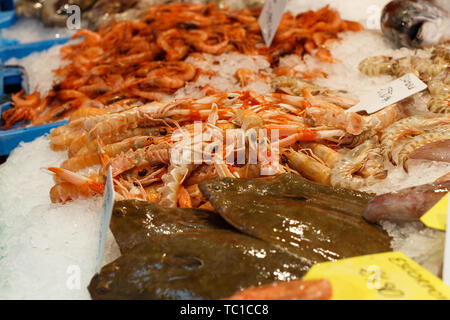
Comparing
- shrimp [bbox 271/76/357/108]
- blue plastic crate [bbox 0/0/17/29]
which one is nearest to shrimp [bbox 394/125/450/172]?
shrimp [bbox 271/76/357/108]

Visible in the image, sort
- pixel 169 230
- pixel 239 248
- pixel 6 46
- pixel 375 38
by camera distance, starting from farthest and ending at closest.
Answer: pixel 6 46
pixel 375 38
pixel 169 230
pixel 239 248

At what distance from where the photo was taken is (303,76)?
3.79 m

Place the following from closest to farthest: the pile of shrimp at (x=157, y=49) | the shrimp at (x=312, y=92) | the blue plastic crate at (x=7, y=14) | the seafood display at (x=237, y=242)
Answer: the seafood display at (x=237, y=242)
the shrimp at (x=312, y=92)
the pile of shrimp at (x=157, y=49)
the blue plastic crate at (x=7, y=14)

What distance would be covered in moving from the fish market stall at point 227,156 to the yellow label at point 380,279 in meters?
0.02

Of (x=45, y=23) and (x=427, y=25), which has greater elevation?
(x=427, y=25)

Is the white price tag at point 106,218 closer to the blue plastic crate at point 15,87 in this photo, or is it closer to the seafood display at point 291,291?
the seafood display at point 291,291

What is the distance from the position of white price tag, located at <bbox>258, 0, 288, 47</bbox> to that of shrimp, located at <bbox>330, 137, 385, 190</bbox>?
6.14 feet

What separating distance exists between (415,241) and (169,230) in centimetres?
98

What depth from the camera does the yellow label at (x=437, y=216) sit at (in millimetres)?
1454

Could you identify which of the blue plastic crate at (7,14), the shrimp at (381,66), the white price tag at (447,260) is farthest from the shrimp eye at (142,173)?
the blue plastic crate at (7,14)

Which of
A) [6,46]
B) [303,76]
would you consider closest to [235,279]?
[303,76]

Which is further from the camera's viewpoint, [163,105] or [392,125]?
[163,105]

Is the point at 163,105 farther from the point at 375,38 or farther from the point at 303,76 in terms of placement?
the point at 375,38

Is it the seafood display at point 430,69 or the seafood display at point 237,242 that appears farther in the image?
the seafood display at point 430,69
